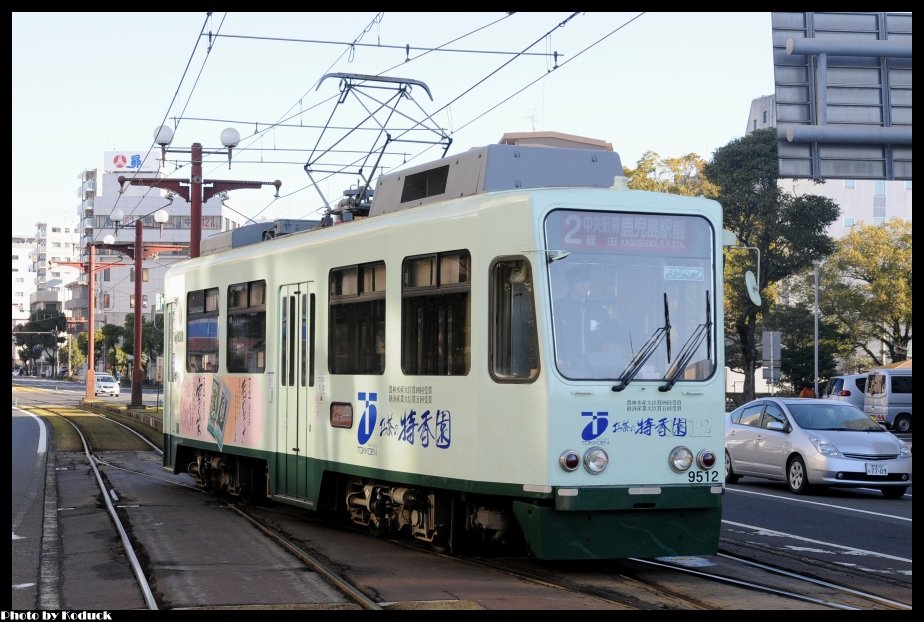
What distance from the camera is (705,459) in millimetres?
10328

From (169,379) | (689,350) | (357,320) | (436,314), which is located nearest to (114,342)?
(169,379)

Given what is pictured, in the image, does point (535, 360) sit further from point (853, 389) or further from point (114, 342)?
point (114, 342)

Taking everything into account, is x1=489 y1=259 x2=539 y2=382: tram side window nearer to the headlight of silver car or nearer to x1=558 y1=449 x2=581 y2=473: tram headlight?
x1=558 y1=449 x2=581 y2=473: tram headlight

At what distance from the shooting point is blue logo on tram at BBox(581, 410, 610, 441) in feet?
32.6

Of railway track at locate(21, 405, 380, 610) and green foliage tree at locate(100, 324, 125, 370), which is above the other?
green foliage tree at locate(100, 324, 125, 370)

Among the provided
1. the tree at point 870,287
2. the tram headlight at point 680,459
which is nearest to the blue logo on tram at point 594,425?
the tram headlight at point 680,459

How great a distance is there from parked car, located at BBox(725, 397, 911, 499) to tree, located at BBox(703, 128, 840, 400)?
1314 inches

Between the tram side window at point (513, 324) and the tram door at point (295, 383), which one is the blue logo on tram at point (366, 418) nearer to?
the tram door at point (295, 383)

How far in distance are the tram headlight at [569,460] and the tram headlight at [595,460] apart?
0.22 feet

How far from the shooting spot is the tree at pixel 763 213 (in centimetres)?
5397

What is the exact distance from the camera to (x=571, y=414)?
9883 millimetres

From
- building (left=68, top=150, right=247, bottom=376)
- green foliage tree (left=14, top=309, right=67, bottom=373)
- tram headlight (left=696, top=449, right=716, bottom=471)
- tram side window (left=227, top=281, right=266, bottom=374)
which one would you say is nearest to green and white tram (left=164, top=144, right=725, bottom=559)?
tram headlight (left=696, top=449, right=716, bottom=471)
